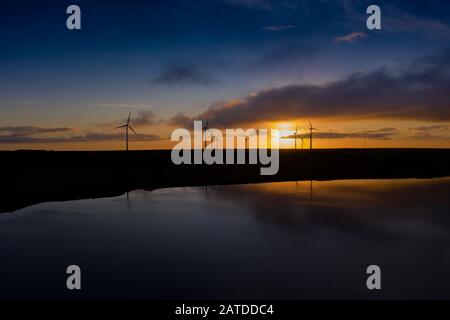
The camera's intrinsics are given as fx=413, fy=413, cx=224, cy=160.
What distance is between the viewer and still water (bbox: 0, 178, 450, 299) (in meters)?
17.8

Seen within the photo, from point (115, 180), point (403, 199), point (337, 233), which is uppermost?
point (115, 180)

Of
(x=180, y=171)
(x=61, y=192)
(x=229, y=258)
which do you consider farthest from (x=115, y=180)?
(x=229, y=258)

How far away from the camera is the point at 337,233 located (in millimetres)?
29844

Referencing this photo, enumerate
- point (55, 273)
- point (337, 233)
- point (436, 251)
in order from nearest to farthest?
point (55, 273)
point (436, 251)
point (337, 233)

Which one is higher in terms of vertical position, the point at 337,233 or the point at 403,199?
the point at 403,199

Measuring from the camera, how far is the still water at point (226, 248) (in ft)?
58.5

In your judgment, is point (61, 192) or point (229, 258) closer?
point (229, 258)

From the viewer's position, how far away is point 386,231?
30.8 m

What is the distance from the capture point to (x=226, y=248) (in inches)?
997

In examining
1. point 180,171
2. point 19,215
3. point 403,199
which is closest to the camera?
point 19,215
